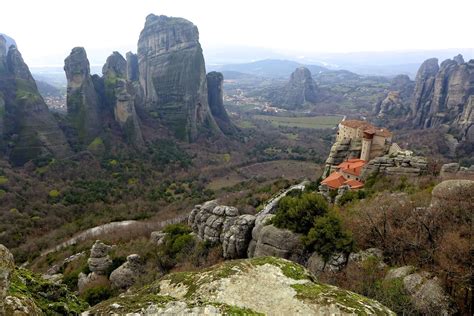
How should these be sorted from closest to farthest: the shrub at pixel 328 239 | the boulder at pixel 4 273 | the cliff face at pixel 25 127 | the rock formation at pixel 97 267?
the boulder at pixel 4 273 → the shrub at pixel 328 239 → the rock formation at pixel 97 267 → the cliff face at pixel 25 127

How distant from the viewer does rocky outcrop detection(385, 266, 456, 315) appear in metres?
13.7

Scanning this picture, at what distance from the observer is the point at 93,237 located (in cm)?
4803

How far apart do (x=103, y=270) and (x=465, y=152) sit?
88640 millimetres

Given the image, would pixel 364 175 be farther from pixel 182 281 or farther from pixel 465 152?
pixel 465 152

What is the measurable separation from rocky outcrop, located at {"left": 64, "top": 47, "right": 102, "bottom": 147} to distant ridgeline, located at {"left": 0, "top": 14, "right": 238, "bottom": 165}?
21 centimetres

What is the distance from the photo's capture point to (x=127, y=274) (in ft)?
93.4

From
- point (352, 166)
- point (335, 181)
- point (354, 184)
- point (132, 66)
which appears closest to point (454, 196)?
point (354, 184)

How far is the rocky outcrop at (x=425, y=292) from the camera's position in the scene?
1373 centimetres

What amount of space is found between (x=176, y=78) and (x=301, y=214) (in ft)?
312

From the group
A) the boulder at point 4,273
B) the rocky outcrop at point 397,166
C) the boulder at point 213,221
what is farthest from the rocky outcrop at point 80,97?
the boulder at point 4,273

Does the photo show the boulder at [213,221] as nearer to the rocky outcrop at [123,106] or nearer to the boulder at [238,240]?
the boulder at [238,240]

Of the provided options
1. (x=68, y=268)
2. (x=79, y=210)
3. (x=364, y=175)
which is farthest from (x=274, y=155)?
(x=68, y=268)

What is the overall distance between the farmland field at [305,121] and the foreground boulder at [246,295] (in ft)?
481

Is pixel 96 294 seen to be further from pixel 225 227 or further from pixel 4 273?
pixel 4 273
